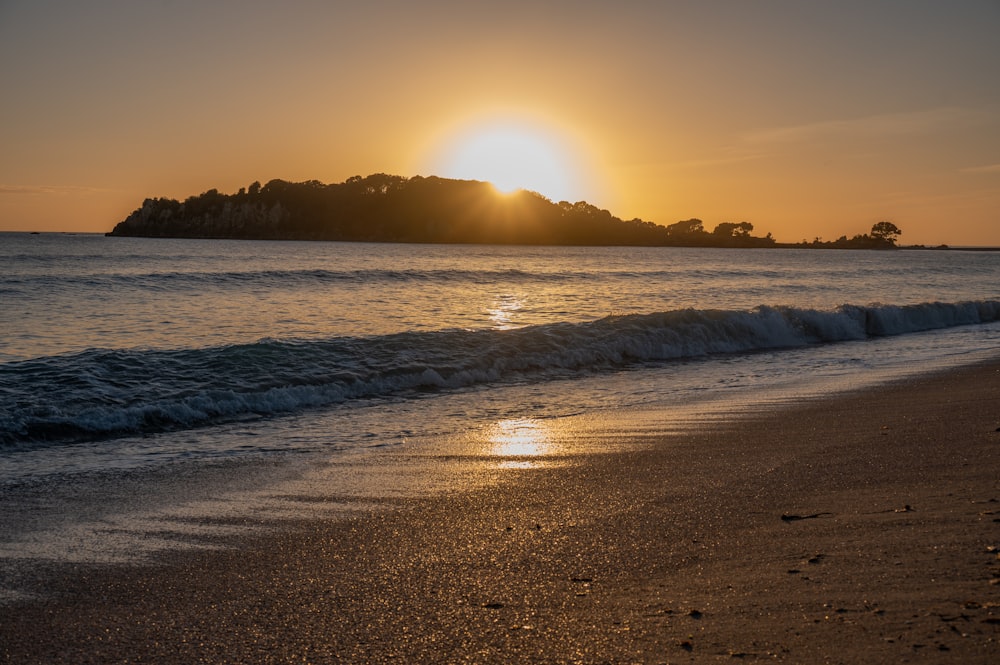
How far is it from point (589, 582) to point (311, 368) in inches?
364

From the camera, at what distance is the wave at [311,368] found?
940cm

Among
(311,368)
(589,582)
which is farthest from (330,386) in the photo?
(589,582)

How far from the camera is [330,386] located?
11617mm

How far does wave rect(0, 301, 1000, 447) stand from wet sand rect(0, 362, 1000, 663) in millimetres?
5279

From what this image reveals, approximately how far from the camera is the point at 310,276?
1474 inches

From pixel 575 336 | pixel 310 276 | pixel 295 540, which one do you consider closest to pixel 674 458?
pixel 295 540

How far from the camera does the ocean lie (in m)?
6.04

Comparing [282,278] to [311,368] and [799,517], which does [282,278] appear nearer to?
[311,368]

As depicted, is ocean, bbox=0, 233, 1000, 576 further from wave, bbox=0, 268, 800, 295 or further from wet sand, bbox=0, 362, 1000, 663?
wave, bbox=0, 268, 800, 295

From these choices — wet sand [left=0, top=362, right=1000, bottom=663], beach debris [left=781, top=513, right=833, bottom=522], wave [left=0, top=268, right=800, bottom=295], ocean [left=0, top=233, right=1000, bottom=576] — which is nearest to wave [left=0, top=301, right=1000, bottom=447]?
ocean [left=0, top=233, right=1000, bottom=576]

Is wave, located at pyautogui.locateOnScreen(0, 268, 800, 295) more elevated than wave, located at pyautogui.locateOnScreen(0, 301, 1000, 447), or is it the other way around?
wave, located at pyautogui.locateOnScreen(0, 268, 800, 295)

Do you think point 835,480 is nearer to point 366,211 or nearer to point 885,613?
point 885,613

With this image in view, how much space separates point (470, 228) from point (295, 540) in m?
138

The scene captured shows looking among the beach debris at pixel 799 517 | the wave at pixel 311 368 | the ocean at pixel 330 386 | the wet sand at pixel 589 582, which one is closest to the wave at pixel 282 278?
the ocean at pixel 330 386
